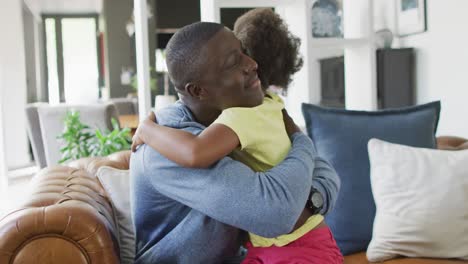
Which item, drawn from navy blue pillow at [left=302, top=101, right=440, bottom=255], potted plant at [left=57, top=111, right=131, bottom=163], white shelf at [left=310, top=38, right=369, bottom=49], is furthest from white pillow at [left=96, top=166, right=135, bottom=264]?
potted plant at [left=57, top=111, right=131, bottom=163]

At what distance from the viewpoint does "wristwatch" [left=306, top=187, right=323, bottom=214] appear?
1251mm

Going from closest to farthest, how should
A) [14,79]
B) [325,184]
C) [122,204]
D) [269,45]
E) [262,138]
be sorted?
1. [262,138]
2. [325,184]
3. [269,45]
4. [122,204]
5. [14,79]

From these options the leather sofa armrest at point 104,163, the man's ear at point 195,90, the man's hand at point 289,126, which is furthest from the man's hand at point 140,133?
the leather sofa armrest at point 104,163

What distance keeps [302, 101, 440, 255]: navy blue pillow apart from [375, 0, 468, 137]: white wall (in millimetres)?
2028

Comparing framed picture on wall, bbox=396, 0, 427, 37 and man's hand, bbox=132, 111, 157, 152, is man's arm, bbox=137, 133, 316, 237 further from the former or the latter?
framed picture on wall, bbox=396, 0, 427, 37

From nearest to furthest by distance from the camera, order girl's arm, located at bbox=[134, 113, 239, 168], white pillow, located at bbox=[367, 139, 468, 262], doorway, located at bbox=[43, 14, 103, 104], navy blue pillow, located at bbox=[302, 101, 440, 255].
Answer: girl's arm, located at bbox=[134, 113, 239, 168] → white pillow, located at bbox=[367, 139, 468, 262] → navy blue pillow, located at bbox=[302, 101, 440, 255] → doorway, located at bbox=[43, 14, 103, 104]

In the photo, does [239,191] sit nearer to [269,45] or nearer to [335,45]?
→ [269,45]

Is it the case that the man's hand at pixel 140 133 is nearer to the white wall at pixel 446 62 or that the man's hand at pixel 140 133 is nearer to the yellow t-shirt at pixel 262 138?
the yellow t-shirt at pixel 262 138

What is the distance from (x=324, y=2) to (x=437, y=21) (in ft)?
3.73

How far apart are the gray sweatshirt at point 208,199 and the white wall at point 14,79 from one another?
7.74 meters

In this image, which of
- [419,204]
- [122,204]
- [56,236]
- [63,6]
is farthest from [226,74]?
[63,6]

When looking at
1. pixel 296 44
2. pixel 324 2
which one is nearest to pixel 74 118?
pixel 296 44

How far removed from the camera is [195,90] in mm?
1152

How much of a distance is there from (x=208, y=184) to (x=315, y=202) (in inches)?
11.7
